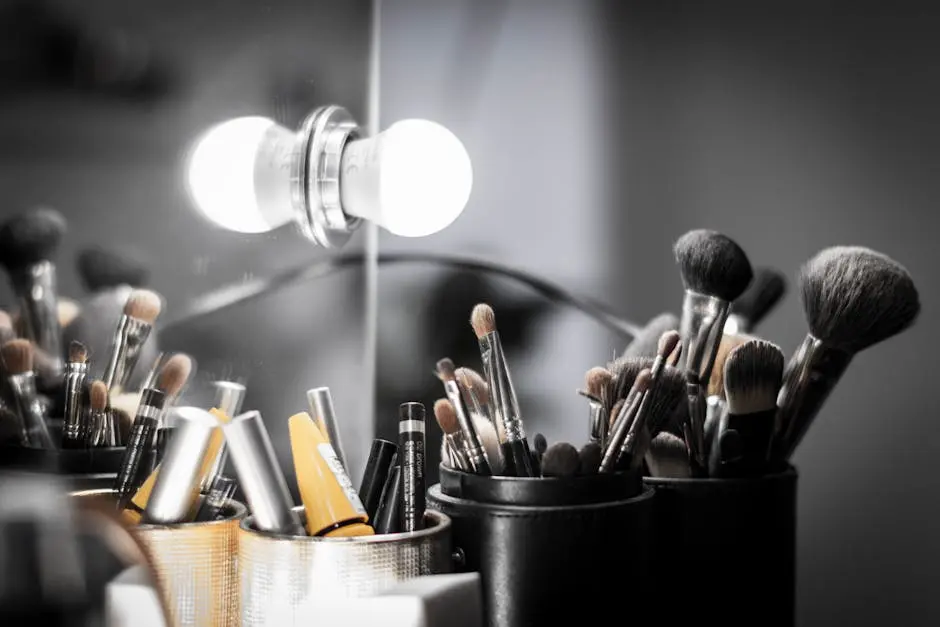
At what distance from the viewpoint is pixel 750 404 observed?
49 centimetres

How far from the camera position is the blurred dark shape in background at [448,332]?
0.67 m

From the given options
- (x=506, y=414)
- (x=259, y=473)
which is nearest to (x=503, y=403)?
(x=506, y=414)

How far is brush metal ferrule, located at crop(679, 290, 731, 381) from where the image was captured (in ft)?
1.73

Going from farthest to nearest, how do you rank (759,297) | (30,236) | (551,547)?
(759,297) → (551,547) → (30,236)

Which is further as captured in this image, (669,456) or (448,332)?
(448,332)

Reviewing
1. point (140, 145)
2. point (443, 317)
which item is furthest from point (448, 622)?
point (443, 317)

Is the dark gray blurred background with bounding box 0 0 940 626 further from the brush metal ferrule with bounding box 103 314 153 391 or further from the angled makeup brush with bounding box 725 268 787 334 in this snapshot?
the brush metal ferrule with bounding box 103 314 153 391

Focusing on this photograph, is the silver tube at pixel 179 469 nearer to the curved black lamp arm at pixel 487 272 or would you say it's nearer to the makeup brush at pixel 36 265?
the makeup brush at pixel 36 265

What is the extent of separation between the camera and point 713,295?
1.74 ft

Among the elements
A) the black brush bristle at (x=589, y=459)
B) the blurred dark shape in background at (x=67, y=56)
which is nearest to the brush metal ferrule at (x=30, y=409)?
the blurred dark shape in background at (x=67, y=56)

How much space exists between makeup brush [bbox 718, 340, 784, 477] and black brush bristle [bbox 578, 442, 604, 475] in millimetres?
80

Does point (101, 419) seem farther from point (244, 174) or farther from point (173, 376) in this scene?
point (244, 174)

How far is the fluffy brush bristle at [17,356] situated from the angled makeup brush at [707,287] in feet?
1.03

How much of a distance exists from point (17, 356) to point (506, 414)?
0.68 feet
